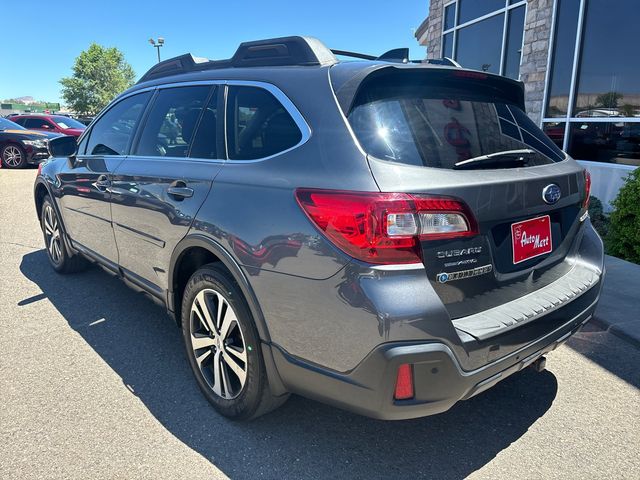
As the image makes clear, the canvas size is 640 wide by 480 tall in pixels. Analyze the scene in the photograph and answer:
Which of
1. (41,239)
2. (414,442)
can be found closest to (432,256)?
(414,442)

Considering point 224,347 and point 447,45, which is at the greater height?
point 447,45

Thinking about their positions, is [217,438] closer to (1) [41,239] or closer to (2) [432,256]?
(2) [432,256]

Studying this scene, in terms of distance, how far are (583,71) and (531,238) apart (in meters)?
6.50

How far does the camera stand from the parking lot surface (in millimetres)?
2203

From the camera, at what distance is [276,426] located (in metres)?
2.49

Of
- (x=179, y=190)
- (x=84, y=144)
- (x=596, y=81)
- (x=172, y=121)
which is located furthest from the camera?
(x=596, y=81)

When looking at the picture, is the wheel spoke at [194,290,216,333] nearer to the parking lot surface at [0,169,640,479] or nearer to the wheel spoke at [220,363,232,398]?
the wheel spoke at [220,363,232,398]

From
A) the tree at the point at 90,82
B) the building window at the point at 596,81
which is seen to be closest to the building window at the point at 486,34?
the building window at the point at 596,81

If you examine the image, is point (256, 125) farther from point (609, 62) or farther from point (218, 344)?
point (609, 62)

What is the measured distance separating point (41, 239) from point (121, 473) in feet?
17.1

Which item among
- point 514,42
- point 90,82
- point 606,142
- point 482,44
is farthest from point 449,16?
point 90,82

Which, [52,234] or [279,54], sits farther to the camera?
[52,234]

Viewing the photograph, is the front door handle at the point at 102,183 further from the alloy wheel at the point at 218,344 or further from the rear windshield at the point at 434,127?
the rear windshield at the point at 434,127

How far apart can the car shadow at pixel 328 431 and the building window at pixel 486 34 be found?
7.64 meters
